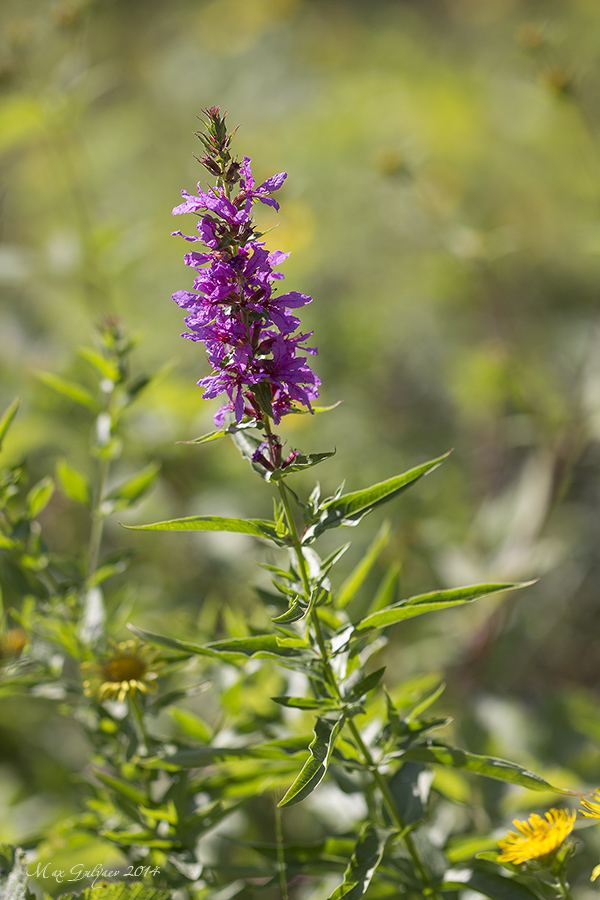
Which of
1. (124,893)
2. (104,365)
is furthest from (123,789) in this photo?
(104,365)

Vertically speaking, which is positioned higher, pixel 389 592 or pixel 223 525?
pixel 223 525

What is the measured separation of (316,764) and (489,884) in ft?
1.18

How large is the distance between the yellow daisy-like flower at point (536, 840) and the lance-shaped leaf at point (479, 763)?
63 mm

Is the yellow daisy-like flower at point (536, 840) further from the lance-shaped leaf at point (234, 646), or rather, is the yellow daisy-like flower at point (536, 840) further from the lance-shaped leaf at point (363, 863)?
the lance-shaped leaf at point (234, 646)

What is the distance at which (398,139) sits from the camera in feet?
10.8

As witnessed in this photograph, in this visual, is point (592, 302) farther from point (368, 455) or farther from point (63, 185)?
point (63, 185)

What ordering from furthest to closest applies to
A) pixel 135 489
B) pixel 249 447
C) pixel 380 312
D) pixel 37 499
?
pixel 380 312 < pixel 135 489 < pixel 37 499 < pixel 249 447

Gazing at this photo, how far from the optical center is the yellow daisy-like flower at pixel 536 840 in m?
0.83

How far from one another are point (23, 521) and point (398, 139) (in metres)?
2.87

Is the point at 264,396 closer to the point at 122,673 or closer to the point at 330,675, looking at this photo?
the point at 330,675

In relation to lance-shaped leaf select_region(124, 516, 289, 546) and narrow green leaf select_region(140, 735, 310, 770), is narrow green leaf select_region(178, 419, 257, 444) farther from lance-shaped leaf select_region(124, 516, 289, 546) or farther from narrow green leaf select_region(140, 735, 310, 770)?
narrow green leaf select_region(140, 735, 310, 770)

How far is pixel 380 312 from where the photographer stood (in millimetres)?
3047

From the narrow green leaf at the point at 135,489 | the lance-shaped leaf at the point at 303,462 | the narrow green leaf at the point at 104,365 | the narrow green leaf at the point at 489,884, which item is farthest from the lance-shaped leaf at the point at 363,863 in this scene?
the narrow green leaf at the point at 104,365

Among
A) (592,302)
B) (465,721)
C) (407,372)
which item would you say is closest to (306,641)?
(465,721)
